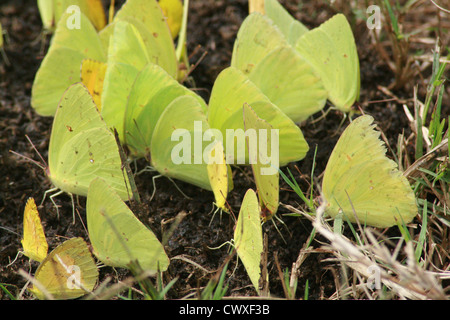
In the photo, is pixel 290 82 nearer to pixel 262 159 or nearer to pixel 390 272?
pixel 262 159

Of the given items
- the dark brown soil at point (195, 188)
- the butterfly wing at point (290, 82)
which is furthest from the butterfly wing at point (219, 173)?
the butterfly wing at point (290, 82)

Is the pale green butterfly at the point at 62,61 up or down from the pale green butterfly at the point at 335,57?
up

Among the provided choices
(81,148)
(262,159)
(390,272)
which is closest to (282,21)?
(262,159)

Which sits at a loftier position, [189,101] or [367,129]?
[189,101]

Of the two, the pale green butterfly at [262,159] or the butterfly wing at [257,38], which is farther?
the butterfly wing at [257,38]

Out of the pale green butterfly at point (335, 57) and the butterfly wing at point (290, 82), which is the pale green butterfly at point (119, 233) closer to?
the butterfly wing at point (290, 82)
